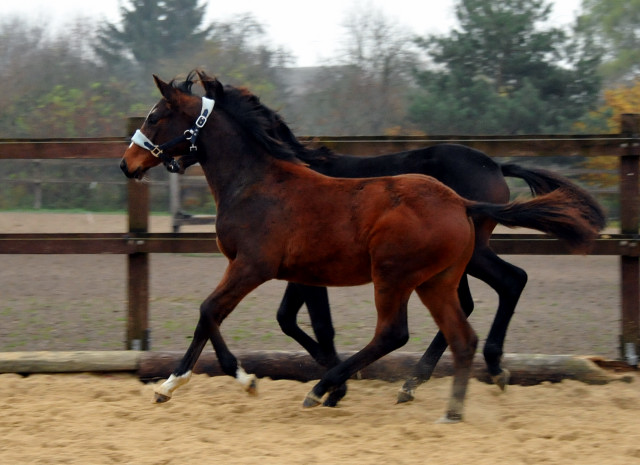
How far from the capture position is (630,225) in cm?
522

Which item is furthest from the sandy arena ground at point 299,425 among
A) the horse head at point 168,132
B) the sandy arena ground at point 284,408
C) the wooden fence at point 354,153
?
the horse head at point 168,132

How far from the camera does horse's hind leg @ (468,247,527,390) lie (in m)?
4.64

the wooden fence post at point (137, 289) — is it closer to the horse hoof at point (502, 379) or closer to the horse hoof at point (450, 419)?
the horse hoof at point (450, 419)

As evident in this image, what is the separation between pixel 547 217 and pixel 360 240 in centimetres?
100

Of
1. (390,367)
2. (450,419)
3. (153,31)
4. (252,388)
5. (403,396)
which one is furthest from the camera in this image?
(153,31)

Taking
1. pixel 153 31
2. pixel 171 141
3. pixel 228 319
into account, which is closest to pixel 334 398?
pixel 171 141

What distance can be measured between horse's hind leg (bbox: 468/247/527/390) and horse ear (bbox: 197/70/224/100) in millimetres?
1847

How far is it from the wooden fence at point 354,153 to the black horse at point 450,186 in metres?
0.37

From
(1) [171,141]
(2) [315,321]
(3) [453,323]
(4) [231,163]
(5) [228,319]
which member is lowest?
(5) [228,319]

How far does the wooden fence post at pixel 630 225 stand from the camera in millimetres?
5117

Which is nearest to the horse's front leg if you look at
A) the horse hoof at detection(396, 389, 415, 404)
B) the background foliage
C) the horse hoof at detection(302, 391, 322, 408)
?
the horse hoof at detection(302, 391, 322, 408)

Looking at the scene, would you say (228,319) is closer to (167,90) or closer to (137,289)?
(137,289)

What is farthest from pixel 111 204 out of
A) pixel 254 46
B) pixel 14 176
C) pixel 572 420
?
pixel 572 420

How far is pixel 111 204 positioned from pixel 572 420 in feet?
49.3
